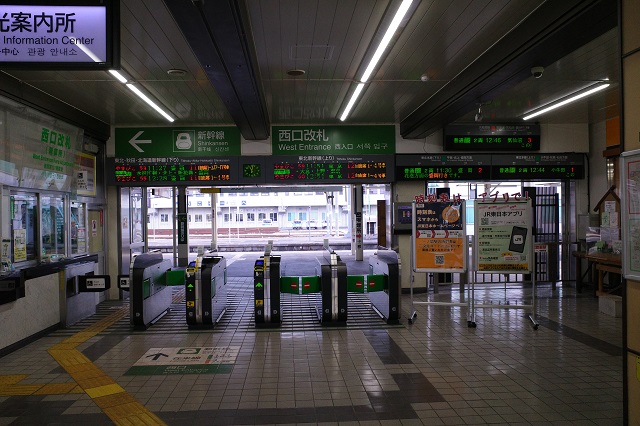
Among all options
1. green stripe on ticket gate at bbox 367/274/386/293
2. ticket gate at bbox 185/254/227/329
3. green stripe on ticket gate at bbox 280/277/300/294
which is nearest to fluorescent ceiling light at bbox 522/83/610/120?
green stripe on ticket gate at bbox 367/274/386/293

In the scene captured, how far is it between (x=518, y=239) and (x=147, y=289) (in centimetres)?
549

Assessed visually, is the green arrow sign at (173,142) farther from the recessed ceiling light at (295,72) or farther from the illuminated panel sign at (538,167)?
the illuminated panel sign at (538,167)

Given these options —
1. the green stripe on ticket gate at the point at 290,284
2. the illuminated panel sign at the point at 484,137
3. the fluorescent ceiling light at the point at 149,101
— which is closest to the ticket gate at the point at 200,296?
the green stripe on ticket gate at the point at 290,284

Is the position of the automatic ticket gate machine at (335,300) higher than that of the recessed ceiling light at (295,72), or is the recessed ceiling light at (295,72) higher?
the recessed ceiling light at (295,72)

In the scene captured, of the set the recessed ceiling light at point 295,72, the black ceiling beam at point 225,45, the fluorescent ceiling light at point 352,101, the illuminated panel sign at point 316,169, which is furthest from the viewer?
the illuminated panel sign at point 316,169

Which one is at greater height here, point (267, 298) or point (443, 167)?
point (443, 167)

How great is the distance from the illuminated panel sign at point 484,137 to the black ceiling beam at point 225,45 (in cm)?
421

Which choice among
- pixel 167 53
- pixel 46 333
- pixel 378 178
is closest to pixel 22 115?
pixel 167 53

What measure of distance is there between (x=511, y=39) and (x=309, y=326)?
4475 millimetres

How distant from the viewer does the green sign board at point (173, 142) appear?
855cm

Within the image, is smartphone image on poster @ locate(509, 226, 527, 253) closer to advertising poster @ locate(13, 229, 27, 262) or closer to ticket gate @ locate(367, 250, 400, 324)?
ticket gate @ locate(367, 250, 400, 324)

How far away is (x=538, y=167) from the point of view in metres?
8.97

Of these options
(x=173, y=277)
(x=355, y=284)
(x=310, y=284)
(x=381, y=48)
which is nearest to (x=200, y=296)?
(x=173, y=277)

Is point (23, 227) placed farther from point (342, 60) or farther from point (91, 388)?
point (342, 60)
